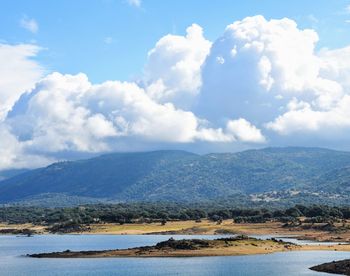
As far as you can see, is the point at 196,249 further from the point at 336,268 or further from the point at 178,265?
the point at 336,268

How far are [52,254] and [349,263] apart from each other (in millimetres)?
65563

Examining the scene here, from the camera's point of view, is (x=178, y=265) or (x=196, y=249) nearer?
(x=178, y=265)

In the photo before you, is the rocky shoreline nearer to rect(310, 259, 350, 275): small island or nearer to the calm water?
the calm water

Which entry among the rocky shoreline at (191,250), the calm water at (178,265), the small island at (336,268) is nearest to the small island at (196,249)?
the rocky shoreline at (191,250)

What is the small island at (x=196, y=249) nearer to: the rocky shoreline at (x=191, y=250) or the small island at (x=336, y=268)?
the rocky shoreline at (x=191, y=250)

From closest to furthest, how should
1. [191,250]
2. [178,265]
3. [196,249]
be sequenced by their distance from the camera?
1. [178,265]
2. [191,250]
3. [196,249]

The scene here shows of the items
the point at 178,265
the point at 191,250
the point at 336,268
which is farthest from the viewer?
the point at 191,250

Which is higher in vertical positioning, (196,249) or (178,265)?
(196,249)

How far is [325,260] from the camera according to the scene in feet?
400

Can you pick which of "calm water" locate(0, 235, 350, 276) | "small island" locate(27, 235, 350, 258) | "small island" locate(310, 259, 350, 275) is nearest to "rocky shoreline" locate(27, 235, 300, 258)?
"small island" locate(27, 235, 350, 258)

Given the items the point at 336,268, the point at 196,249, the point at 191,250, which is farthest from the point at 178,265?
the point at 336,268

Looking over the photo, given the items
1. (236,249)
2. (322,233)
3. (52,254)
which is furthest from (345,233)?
(52,254)

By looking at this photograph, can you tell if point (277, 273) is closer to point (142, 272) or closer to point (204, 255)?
point (142, 272)

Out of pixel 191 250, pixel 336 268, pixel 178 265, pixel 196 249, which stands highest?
pixel 196 249
